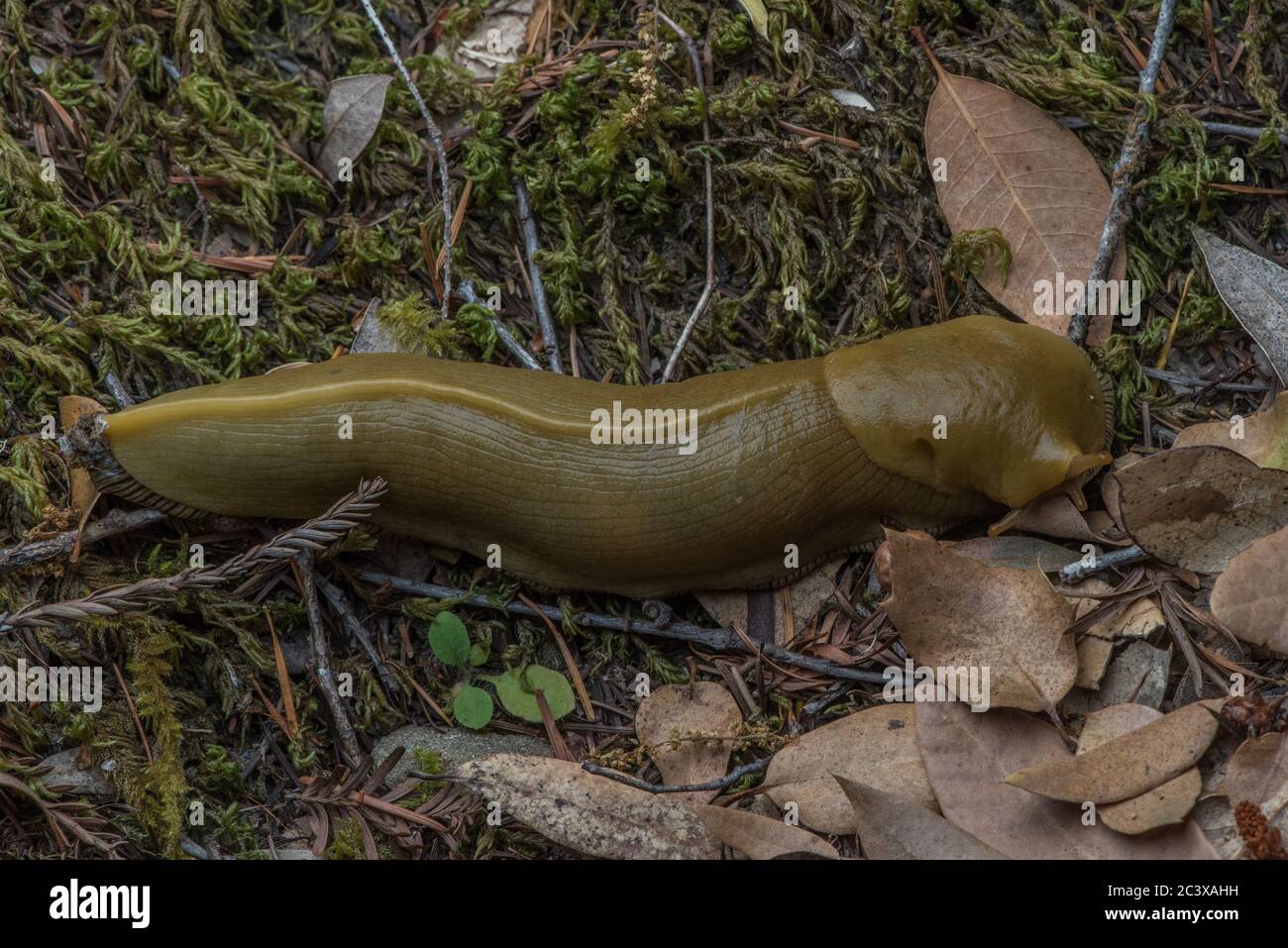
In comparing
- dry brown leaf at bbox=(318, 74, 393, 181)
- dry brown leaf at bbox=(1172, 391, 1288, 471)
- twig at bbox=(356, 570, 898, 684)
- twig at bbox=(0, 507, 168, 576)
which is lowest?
twig at bbox=(356, 570, 898, 684)

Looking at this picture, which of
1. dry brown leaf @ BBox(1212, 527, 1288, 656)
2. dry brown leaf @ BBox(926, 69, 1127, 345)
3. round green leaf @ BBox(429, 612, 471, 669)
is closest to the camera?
dry brown leaf @ BBox(1212, 527, 1288, 656)

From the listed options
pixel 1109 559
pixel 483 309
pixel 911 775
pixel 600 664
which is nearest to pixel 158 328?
pixel 483 309

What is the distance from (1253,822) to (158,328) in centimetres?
430

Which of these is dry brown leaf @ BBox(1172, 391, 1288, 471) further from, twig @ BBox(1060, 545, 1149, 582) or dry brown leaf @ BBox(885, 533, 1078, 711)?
dry brown leaf @ BBox(885, 533, 1078, 711)

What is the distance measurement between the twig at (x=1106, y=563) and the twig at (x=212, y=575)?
8.49 ft

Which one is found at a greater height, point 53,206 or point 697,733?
point 53,206

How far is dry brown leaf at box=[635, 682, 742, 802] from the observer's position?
3.90 metres

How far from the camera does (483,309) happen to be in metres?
4.44

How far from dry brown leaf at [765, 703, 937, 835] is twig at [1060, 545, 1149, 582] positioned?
792 mm

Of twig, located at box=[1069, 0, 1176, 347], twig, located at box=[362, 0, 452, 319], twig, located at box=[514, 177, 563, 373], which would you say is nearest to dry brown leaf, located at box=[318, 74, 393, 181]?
twig, located at box=[362, 0, 452, 319]

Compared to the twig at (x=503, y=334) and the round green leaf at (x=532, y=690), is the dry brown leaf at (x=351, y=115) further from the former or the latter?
the round green leaf at (x=532, y=690)

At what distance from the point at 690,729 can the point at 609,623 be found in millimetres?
534

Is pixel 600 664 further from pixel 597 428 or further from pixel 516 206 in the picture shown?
pixel 516 206
